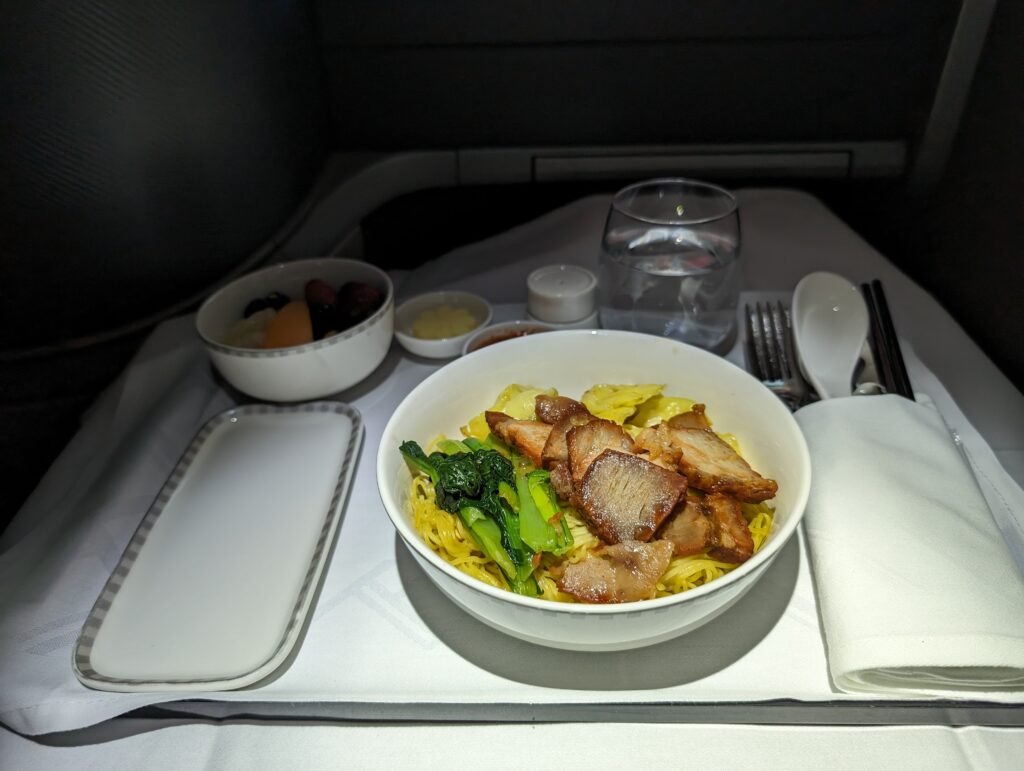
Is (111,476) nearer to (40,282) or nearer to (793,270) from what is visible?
(40,282)

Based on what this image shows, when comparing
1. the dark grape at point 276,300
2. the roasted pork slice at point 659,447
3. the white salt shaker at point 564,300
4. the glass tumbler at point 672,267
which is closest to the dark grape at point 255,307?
the dark grape at point 276,300

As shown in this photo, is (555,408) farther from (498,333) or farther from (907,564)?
(907,564)

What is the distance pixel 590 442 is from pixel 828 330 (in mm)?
486

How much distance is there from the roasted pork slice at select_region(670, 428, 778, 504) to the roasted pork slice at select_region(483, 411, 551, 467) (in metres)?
0.15

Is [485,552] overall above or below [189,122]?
below

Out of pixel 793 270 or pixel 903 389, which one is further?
pixel 793 270

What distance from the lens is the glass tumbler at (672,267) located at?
1079mm

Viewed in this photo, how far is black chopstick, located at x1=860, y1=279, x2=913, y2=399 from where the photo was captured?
0.93 meters

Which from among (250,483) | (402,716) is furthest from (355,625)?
(250,483)

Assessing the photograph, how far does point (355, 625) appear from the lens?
73 cm

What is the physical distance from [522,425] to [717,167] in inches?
39.2

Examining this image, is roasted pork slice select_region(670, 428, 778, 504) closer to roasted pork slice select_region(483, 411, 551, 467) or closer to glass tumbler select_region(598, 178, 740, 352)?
roasted pork slice select_region(483, 411, 551, 467)

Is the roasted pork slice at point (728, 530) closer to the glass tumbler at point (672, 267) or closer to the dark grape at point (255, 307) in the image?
the glass tumbler at point (672, 267)

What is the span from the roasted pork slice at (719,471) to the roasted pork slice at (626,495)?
0.09 feet
